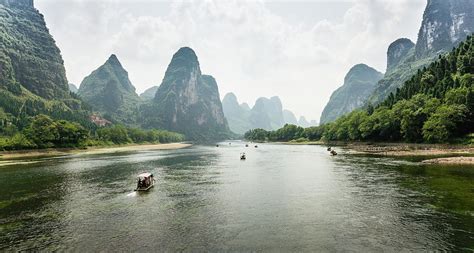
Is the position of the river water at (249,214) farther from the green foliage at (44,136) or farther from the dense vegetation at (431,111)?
the green foliage at (44,136)

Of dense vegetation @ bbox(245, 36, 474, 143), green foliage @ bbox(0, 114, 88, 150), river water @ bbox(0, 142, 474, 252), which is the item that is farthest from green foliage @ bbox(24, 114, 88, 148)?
dense vegetation @ bbox(245, 36, 474, 143)

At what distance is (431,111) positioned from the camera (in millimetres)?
114812

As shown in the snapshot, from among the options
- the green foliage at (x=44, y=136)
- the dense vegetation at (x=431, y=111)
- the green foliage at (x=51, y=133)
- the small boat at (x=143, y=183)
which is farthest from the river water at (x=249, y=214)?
the green foliage at (x=51, y=133)

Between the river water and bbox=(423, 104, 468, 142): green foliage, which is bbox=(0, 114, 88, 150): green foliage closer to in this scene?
the river water

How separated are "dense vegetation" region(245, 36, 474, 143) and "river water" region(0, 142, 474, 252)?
172 ft

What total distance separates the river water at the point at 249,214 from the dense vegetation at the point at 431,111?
52.3m

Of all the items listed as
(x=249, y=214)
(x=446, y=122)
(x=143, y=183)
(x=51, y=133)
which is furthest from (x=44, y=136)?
(x=446, y=122)

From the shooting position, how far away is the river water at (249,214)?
25.2 meters

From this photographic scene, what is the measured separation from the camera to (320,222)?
99.8 feet

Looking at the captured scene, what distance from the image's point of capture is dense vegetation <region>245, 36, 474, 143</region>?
334 feet

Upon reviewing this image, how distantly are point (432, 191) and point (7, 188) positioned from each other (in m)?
67.4

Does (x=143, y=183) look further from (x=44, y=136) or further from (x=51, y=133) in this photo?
(x=51, y=133)

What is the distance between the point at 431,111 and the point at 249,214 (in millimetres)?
109347

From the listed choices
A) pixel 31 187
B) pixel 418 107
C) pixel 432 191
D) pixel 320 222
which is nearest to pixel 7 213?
pixel 31 187
